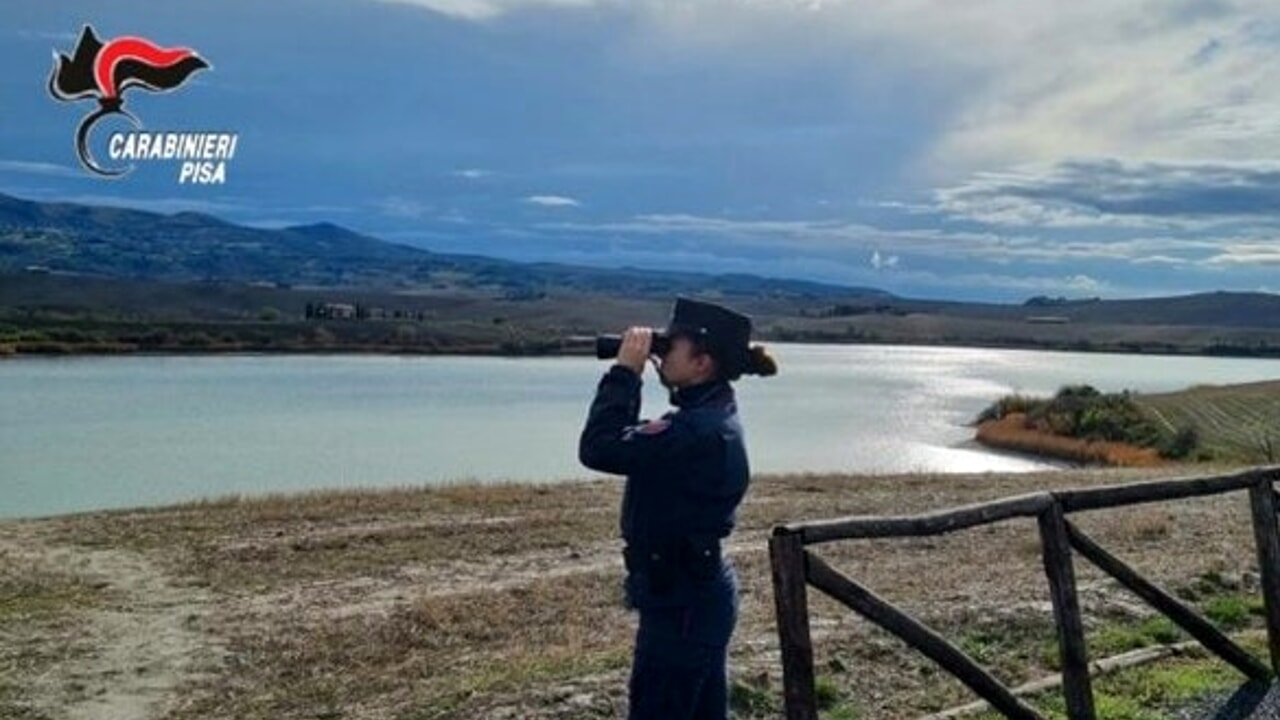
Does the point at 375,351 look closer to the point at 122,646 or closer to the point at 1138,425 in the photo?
the point at 1138,425

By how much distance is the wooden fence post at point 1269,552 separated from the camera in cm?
806

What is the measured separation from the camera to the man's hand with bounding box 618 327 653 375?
4.84 m

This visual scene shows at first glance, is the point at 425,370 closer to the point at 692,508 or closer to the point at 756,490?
the point at 756,490

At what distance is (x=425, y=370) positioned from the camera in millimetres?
73875

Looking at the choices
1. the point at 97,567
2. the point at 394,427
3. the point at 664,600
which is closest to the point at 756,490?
the point at 97,567

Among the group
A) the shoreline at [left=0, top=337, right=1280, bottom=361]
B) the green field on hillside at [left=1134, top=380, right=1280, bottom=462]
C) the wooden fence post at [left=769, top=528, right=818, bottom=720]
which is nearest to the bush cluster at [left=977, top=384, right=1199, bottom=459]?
the green field on hillside at [left=1134, top=380, right=1280, bottom=462]

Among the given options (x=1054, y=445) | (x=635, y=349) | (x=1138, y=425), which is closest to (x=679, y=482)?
(x=635, y=349)

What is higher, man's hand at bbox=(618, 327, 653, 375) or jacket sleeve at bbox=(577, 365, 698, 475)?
man's hand at bbox=(618, 327, 653, 375)

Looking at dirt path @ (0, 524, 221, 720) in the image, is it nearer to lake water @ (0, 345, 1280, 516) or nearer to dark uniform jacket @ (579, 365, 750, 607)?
dark uniform jacket @ (579, 365, 750, 607)

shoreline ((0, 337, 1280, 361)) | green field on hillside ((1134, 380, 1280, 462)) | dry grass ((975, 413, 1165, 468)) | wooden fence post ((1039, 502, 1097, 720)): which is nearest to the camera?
wooden fence post ((1039, 502, 1097, 720))

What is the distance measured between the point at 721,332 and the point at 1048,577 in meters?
2.99

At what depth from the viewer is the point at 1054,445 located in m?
46.7

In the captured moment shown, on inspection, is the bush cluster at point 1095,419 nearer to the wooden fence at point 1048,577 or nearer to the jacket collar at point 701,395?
the wooden fence at point 1048,577

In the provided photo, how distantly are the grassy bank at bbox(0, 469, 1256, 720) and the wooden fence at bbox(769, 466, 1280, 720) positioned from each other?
1056 millimetres
